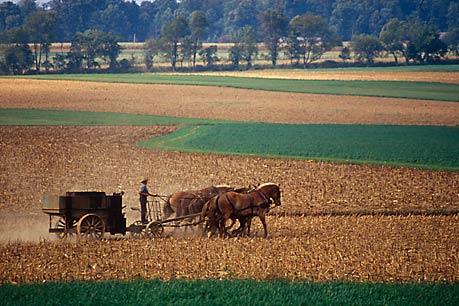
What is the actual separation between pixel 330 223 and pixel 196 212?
158 inches

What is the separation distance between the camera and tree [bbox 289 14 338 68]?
118688 millimetres

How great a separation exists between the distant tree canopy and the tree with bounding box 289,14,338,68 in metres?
6.69

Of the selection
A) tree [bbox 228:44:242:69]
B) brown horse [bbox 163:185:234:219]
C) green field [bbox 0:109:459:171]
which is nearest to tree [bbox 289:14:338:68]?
tree [bbox 228:44:242:69]

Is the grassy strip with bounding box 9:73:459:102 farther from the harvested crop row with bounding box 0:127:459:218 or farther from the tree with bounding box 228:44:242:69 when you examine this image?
the harvested crop row with bounding box 0:127:459:218

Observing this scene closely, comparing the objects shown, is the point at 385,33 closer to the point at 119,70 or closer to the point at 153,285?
the point at 119,70

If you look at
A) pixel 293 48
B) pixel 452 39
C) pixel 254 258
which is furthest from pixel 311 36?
pixel 254 258

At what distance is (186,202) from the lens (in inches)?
824

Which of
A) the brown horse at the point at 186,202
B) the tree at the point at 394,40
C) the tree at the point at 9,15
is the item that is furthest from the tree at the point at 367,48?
the brown horse at the point at 186,202

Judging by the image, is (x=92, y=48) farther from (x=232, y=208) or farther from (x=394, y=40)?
(x=232, y=208)

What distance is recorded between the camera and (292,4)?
183250mm

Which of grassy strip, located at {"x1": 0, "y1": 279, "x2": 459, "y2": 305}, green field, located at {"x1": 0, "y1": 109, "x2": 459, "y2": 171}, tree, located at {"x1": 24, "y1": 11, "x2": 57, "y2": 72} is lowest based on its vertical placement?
green field, located at {"x1": 0, "y1": 109, "x2": 459, "y2": 171}

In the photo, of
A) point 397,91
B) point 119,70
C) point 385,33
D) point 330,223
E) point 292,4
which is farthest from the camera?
point 292,4

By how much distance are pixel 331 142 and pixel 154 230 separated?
2126 centimetres

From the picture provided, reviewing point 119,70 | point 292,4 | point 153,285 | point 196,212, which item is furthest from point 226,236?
point 292,4
